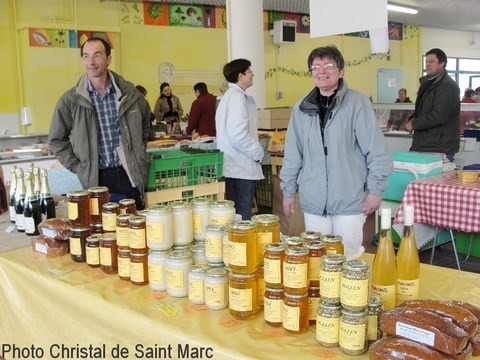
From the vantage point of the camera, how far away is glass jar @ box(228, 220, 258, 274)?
164 centimetres

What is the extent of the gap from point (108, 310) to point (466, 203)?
3.02 m

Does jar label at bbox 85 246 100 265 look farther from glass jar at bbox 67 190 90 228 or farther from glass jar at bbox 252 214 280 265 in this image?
glass jar at bbox 252 214 280 265

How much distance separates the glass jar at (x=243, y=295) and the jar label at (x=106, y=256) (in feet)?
2.10

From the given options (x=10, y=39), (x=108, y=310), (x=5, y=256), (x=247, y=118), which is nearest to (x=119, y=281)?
(x=108, y=310)

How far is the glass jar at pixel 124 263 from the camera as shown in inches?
79.7

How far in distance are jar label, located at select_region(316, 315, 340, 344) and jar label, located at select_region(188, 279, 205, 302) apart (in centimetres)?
44

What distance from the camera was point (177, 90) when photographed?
11.1 metres

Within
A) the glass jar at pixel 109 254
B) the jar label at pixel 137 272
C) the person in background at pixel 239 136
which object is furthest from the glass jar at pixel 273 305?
the person in background at pixel 239 136

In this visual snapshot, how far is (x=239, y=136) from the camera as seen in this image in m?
4.48

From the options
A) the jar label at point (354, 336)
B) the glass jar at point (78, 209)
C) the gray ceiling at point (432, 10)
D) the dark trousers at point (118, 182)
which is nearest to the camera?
the jar label at point (354, 336)

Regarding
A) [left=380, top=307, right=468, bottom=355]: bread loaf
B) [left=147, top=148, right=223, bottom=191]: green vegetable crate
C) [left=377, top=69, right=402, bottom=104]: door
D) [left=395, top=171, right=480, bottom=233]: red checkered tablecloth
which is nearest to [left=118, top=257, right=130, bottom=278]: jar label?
[left=380, top=307, right=468, bottom=355]: bread loaf

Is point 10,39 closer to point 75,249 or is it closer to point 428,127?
point 428,127

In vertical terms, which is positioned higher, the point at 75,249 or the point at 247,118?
the point at 247,118

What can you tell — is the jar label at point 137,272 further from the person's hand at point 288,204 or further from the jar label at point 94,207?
the person's hand at point 288,204
